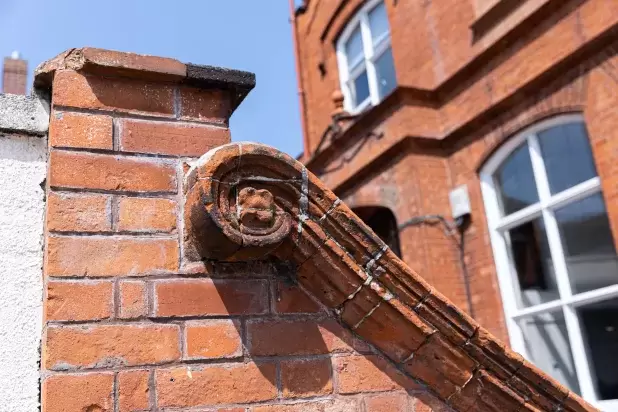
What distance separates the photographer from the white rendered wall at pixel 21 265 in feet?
4.42

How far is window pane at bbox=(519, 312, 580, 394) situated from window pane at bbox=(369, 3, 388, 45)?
15.2 ft

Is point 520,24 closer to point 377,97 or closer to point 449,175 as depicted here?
point 449,175

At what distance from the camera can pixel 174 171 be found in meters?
1.55

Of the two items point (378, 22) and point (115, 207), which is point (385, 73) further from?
point (115, 207)

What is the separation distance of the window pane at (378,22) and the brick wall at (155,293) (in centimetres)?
730

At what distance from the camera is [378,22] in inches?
341

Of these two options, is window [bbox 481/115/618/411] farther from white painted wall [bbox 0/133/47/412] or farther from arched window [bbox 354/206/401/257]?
white painted wall [bbox 0/133/47/412]

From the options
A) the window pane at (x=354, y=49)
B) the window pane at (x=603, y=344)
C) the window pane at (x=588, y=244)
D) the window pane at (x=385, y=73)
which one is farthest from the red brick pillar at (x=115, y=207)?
the window pane at (x=354, y=49)

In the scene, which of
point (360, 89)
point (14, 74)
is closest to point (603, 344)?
point (360, 89)

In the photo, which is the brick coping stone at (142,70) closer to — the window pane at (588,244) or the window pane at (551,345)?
the window pane at (588,244)

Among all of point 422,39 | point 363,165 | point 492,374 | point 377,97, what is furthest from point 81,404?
point 377,97

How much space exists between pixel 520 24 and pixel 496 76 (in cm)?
57

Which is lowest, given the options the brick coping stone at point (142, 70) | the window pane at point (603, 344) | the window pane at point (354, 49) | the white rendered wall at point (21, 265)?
the window pane at point (603, 344)

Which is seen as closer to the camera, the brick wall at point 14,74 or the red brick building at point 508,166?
the red brick building at point 508,166
